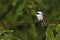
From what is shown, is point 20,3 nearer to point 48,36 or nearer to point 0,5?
point 0,5

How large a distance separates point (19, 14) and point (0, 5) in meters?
0.41

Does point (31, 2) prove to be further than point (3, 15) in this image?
No

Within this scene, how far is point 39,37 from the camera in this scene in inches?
88.0

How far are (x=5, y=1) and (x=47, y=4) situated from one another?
0.49 meters

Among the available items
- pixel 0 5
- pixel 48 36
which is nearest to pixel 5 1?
pixel 0 5

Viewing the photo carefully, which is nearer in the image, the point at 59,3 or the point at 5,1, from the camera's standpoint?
the point at 59,3

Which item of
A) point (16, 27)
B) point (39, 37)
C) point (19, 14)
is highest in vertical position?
point (19, 14)

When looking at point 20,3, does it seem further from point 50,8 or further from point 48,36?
point 48,36

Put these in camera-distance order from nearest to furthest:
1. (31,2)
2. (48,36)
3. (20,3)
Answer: (48,36) < (20,3) < (31,2)

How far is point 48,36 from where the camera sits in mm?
1275

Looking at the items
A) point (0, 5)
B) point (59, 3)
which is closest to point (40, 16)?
point (59, 3)

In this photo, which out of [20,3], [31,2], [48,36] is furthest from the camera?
[31,2]

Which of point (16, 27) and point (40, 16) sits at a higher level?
point (40, 16)

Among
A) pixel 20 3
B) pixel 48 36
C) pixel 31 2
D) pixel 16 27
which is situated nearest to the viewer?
pixel 48 36
